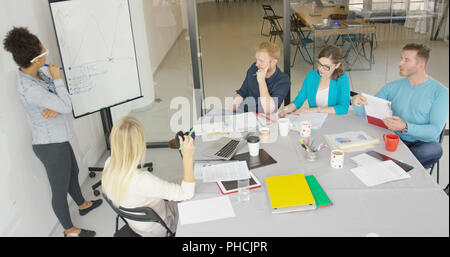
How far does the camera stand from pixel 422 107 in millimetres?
2684

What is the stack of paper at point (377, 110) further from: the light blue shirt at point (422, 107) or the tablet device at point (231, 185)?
the tablet device at point (231, 185)

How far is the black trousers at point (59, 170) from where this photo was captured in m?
2.73

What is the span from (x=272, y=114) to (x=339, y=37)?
168cm

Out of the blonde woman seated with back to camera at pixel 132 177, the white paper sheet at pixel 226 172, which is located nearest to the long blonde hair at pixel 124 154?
the blonde woman seated with back to camera at pixel 132 177

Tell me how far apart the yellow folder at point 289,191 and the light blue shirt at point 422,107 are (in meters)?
1.11

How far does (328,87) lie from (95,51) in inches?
84.4

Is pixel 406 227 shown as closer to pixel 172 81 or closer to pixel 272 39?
pixel 272 39

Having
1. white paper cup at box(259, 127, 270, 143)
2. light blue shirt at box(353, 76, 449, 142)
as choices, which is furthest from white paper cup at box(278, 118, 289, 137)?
light blue shirt at box(353, 76, 449, 142)

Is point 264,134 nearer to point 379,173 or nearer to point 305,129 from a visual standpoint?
point 305,129

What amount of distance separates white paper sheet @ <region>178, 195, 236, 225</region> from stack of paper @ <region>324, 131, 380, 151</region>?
96cm

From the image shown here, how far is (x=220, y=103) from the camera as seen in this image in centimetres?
517

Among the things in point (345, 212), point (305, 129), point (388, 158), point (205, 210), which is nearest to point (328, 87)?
point (305, 129)

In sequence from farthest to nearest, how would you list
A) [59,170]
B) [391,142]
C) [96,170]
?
[96,170] < [59,170] < [391,142]
